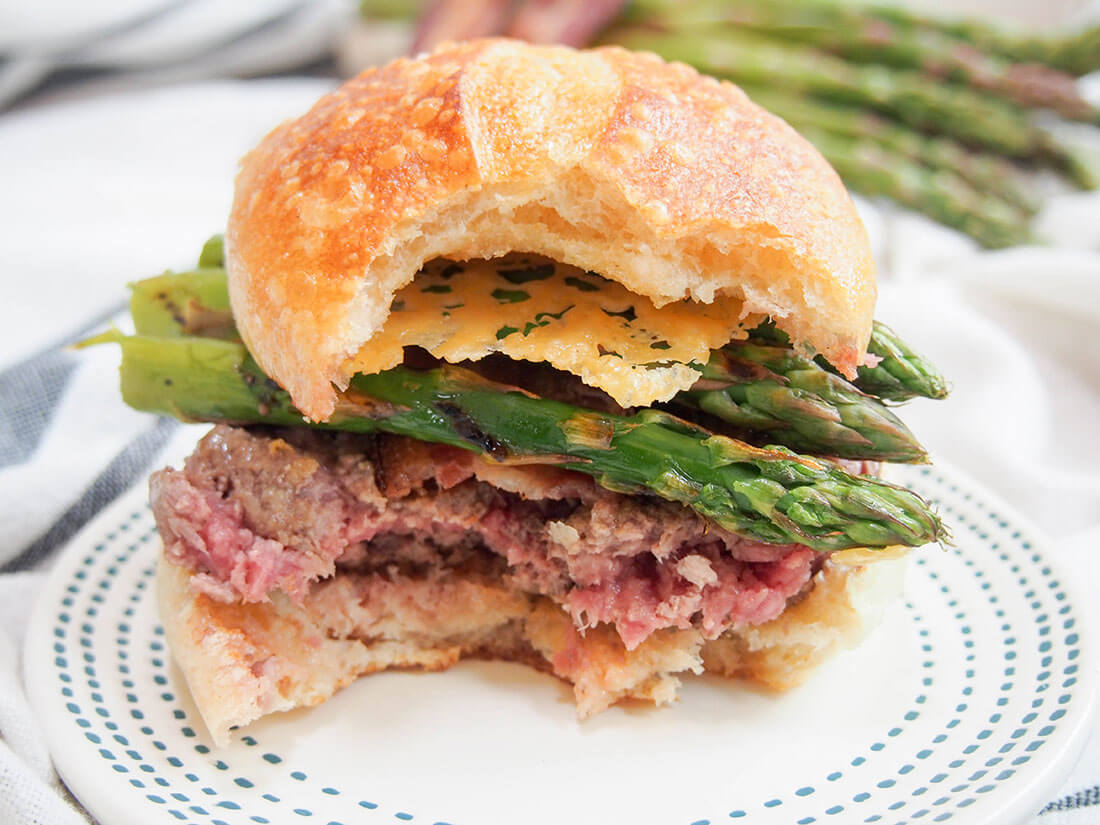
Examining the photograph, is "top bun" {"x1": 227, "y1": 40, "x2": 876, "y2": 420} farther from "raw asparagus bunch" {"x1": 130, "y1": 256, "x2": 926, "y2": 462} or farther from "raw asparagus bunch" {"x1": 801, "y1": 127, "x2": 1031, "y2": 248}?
"raw asparagus bunch" {"x1": 801, "y1": 127, "x2": 1031, "y2": 248}

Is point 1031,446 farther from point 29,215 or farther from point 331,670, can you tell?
point 29,215

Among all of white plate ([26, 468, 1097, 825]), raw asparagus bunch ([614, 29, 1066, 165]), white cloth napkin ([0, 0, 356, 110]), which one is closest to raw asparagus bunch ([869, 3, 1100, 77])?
raw asparagus bunch ([614, 29, 1066, 165])

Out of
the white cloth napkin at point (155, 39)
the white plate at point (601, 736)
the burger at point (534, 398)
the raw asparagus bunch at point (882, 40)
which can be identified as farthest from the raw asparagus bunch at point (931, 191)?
the white cloth napkin at point (155, 39)

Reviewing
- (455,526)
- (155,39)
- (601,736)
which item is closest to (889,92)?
(155,39)

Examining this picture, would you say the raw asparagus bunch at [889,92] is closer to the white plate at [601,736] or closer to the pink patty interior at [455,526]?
the white plate at [601,736]

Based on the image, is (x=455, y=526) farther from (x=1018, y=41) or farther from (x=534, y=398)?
(x=1018, y=41)
